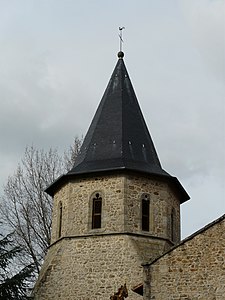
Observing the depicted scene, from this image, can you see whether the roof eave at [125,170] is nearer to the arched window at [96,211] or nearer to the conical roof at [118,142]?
the conical roof at [118,142]

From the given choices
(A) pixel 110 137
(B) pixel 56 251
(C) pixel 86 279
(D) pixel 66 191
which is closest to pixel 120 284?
(C) pixel 86 279

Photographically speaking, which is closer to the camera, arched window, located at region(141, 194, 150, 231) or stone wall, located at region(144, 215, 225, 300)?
stone wall, located at region(144, 215, 225, 300)

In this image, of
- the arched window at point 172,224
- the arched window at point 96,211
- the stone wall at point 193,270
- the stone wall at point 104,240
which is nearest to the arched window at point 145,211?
the stone wall at point 104,240

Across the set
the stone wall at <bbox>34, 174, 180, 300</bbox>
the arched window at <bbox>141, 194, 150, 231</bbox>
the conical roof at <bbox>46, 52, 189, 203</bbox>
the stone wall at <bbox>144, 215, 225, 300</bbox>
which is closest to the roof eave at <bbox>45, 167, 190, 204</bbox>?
the conical roof at <bbox>46, 52, 189, 203</bbox>

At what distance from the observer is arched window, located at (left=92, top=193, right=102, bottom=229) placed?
67.9 ft

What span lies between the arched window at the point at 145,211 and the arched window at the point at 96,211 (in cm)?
139

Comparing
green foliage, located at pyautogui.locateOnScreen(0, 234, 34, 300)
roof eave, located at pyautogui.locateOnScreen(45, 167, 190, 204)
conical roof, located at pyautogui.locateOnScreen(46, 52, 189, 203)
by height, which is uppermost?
conical roof, located at pyautogui.locateOnScreen(46, 52, 189, 203)

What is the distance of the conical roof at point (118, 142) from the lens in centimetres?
2147

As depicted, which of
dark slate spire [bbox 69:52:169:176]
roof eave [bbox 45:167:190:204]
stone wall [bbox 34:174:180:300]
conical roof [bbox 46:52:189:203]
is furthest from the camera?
dark slate spire [bbox 69:52:169:176]

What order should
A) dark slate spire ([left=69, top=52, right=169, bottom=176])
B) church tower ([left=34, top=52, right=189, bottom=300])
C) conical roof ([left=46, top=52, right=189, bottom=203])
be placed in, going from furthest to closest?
dark slate spire ([left=69, top=52, right=169, bottom=176]), conical roof ([left=46, top=52, right=189, bottom=203]), church tower ([left=34, top=52, right=189, bottom=300])

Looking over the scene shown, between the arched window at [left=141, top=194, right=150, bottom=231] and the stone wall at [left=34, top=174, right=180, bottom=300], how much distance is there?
135 mm

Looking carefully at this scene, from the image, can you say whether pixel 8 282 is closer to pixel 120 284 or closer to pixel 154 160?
pixel 120 284

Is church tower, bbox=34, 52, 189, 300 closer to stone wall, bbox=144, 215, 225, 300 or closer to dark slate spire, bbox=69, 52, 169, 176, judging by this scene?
dark slate spire, bbox=69, 52, 169, 176

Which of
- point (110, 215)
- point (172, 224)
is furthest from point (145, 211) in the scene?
point (172, 224)
